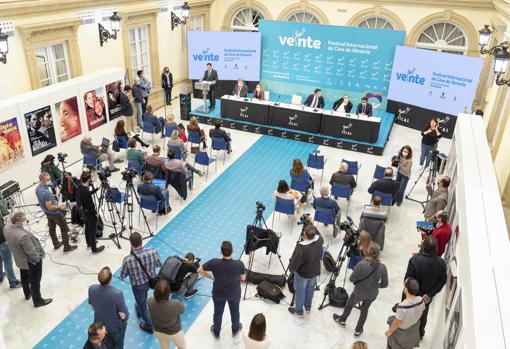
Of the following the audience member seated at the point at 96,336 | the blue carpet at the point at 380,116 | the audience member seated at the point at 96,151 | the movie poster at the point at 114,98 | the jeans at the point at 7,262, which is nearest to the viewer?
the audience member seated at the point at 96,336

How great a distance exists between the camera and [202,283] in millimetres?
6938

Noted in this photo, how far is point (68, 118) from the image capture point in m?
10.6

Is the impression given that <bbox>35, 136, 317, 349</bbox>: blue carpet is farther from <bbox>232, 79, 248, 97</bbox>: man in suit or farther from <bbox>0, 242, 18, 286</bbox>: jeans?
<bbox>232, 79, 248, 97</bbox>: man in suit

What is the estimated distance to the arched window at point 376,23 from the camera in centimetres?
1535

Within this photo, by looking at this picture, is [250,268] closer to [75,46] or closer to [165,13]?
[75,46]

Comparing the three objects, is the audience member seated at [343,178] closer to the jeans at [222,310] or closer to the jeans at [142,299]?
the jeans at [222,310]

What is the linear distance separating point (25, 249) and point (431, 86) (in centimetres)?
1201

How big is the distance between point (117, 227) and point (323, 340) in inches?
176

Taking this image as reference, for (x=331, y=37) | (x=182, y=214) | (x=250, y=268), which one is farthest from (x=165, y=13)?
(x=250, y=268)

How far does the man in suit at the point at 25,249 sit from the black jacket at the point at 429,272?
4.95 m

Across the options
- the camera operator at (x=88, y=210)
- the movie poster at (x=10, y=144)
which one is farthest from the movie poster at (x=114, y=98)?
the camera operator at (x=88, y=210)

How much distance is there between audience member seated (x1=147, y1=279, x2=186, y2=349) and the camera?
4.49 meters

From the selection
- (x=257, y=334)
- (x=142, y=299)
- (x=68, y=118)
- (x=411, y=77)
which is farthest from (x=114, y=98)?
(x=257, y=334)

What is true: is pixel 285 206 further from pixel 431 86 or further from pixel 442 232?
pixel 431 86
